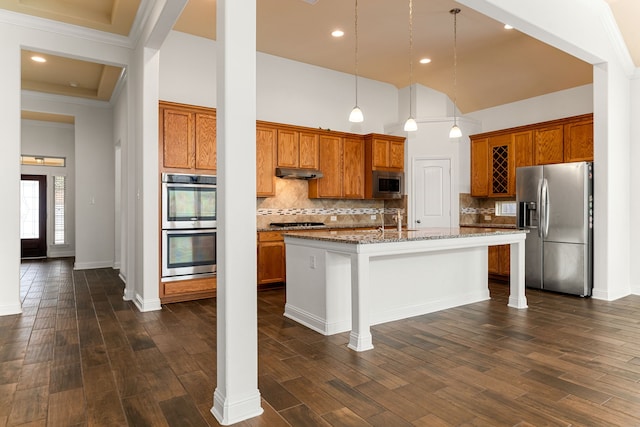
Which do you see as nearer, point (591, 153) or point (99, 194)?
point (591, 153)

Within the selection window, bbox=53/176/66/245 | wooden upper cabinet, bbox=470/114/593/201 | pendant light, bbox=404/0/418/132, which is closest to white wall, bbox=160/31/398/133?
pendant light, bbox=404/0/418/132

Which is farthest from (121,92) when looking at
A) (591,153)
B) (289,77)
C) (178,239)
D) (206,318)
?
(591,153)

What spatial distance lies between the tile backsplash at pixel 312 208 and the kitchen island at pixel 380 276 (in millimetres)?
2098

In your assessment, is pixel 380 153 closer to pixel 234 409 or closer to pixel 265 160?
pixel 265 160

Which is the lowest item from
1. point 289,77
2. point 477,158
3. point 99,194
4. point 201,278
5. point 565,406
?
point 565,406

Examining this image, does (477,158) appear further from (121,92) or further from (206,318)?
(121,92)

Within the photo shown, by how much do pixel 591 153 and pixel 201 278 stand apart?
217 inches

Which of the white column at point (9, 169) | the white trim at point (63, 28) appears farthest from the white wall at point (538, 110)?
the white column at point (9, 169)

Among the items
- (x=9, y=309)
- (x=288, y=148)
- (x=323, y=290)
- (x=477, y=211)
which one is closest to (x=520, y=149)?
(x=477, y=211)

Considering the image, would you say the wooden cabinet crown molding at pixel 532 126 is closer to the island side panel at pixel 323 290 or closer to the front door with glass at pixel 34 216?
the island side panel at pixel 323 290

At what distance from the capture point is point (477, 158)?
6906mm

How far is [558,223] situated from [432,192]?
2.21m

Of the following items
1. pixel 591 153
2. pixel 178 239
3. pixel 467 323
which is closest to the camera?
pixel 467 323

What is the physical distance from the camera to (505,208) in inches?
267
